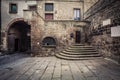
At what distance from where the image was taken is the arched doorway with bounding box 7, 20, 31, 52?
19781 millimetres

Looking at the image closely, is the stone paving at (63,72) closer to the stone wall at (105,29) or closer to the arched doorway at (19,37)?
the stone wall at (105,29)

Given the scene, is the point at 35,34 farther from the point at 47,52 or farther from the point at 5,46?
the point at 5,46

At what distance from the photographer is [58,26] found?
13.7m

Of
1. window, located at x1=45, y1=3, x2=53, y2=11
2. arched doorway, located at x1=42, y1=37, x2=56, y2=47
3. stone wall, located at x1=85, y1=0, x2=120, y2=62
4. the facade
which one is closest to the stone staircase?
stone wall, located at x1=85, y1=0, x2=120, y2=62

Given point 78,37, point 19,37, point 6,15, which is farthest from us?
point 19,37

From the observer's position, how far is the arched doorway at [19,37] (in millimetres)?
19781

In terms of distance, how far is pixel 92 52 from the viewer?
38.2ft

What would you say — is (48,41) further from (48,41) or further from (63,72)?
(63,72)

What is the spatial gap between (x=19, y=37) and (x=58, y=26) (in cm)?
993

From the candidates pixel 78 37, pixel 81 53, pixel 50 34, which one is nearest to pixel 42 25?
pixel 50 34

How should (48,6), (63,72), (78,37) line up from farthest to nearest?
(48,6)
(78,37)
(63,72)

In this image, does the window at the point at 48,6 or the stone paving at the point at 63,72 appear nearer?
the stone paving at the point at 63,72

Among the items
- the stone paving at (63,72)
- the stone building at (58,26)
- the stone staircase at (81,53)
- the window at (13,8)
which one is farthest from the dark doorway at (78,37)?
the window at (13,8)

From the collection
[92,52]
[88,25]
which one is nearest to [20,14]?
[88,25]
